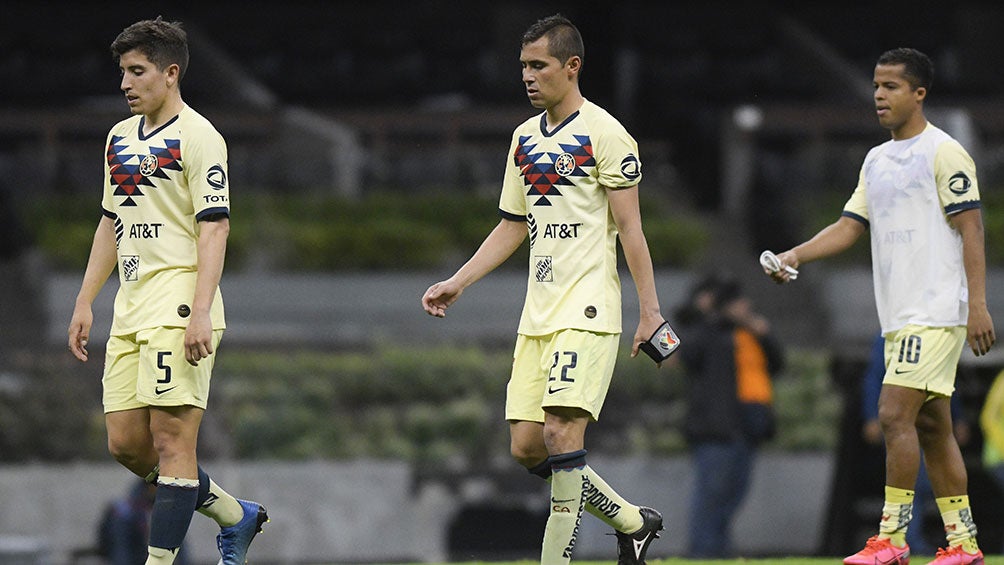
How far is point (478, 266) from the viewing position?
744cm

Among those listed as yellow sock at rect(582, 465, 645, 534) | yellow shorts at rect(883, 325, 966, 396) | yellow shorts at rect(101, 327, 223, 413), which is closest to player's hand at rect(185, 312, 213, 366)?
yellow shorts at rect(101, 327, 223, 413)

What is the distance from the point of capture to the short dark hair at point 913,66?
767cm

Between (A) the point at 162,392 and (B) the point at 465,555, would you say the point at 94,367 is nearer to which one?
(B) the point at 465,555

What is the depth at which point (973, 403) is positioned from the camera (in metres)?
13.1

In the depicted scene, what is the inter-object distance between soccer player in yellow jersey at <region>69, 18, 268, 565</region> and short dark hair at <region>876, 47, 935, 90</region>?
127 inches

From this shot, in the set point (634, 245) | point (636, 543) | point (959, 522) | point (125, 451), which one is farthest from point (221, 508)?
point (959, 522)

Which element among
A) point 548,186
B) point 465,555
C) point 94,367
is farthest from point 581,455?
point 94,367

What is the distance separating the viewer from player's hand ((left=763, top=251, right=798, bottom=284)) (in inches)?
303

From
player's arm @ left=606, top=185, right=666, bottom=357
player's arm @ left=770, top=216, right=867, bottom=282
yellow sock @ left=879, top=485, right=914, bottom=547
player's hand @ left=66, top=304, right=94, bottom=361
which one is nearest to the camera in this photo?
player's arm @ left=606, top=185, right=666, bottom=357

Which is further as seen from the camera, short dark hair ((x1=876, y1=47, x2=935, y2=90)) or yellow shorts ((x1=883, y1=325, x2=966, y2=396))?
short dark hair ((x1=876, y1=47, x2=935, y2=90))

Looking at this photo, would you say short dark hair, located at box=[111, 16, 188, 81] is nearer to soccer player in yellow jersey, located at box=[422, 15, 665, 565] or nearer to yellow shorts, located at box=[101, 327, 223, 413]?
yellow shorts, located at box=[101, 327, 223, 413]

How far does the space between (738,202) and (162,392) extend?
14068mm

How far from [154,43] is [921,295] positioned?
12.3ft

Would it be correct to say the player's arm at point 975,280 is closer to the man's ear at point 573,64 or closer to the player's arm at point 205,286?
the man's ear at point 573,64
